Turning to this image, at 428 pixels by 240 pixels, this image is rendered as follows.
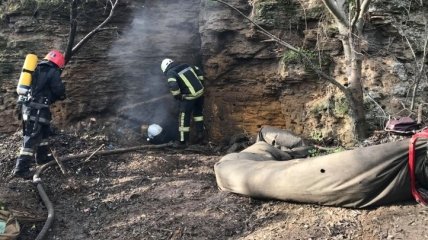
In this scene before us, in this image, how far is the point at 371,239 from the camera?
4.09 meters

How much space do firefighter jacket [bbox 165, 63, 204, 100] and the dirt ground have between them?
1156 mm

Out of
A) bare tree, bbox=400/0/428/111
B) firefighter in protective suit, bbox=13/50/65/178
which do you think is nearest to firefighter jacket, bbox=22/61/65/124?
firefighter in protective suit, bbox=13/50/65/178

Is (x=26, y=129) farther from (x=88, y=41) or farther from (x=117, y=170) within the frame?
(x=88, y=41)

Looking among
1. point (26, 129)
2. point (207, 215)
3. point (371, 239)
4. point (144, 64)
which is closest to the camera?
point (371, 239)

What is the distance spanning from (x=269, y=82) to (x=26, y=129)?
425 centimetres

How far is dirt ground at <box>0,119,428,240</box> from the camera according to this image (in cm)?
433

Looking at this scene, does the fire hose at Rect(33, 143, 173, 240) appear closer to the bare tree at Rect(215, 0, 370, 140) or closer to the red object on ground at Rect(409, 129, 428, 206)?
the bare tree at Rect(215, 0, 370, 140)

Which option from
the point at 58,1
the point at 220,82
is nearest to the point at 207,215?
the point at 220,82

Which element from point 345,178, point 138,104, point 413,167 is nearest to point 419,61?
point 413,167

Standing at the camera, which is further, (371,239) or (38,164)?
(38,164)

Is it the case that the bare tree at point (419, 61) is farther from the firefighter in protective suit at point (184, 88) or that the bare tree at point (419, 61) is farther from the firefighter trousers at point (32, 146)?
the firefighter trousers at point (32, 146)

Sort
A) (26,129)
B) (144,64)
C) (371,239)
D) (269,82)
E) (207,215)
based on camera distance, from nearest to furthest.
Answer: (371,239) < (207,215) < (26,129) < (269,82) < (144,64)

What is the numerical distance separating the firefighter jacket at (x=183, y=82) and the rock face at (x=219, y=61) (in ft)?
2.18

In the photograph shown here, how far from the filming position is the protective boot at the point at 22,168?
655cm
